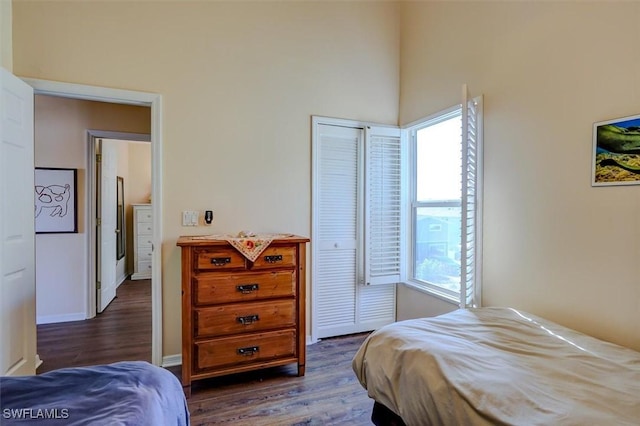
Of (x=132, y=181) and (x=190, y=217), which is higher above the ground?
(x=132, y=181)

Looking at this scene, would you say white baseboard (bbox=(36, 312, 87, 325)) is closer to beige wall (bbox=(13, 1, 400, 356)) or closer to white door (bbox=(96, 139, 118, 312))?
white door (bbox=(96, 139, 118, 312))

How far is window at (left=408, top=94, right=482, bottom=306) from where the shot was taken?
235 centimetres

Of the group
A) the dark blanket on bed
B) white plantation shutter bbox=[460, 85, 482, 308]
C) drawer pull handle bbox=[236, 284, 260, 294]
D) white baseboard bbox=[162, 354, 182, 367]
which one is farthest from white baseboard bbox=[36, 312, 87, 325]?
white plantation shutter bbox=[460, 85, 482, 308]

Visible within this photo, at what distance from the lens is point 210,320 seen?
2.27 m

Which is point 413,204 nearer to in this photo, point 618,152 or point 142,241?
point 618,152

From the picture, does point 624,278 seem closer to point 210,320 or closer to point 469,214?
point 469,214

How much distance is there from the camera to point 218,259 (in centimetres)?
229

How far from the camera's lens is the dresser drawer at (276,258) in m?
2.39

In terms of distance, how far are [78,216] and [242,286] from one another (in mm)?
2607

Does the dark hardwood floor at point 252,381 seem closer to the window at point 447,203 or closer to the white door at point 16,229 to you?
the white door at point 16,229

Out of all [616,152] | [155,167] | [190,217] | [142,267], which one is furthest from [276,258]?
[142,267]

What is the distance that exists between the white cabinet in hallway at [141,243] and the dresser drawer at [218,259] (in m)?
4.56

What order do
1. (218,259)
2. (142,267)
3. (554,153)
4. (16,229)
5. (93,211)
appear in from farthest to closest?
(142,267) < (93,211) < (218,259) < (16,229) < (554,153)

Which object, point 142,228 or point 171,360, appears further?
point 142,228
